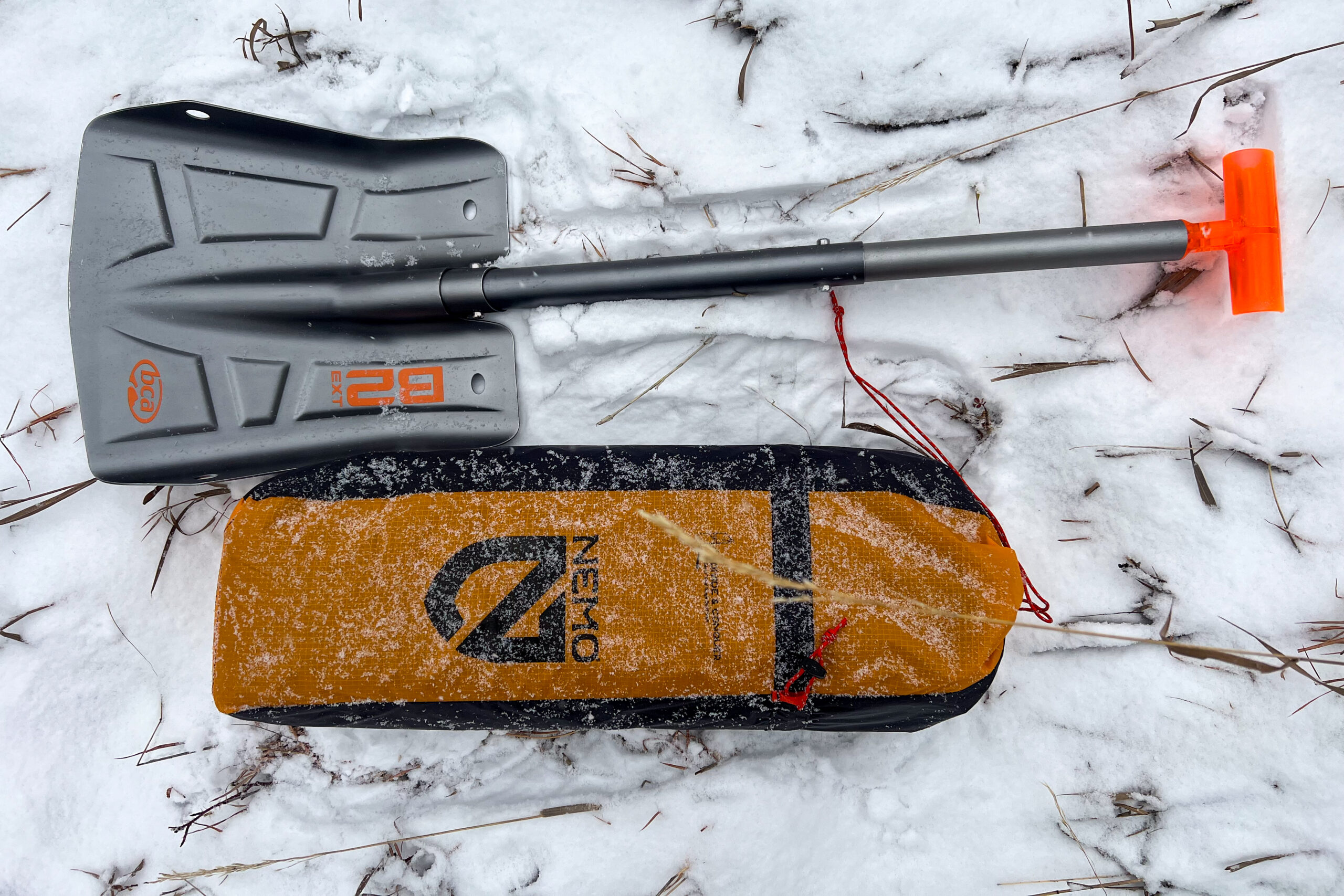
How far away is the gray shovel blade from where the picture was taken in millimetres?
1545

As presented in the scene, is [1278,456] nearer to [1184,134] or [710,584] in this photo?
[1184,134]

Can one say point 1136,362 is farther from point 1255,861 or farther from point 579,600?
point 579,600

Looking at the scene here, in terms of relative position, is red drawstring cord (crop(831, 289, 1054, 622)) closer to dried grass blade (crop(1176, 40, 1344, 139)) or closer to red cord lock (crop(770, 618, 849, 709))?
red cord lock (crop(770, 618, 849, 709))

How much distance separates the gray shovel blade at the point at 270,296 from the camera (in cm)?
154

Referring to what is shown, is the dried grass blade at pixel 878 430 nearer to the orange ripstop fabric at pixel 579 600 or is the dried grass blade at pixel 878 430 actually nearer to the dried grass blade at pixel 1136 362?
the orange ripstop fabric at pixel 579 600

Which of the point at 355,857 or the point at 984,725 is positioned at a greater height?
the point at 984,725

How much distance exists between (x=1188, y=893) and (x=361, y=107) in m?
2.53

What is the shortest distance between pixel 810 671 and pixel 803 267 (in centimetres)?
79

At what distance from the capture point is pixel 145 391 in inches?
60.8

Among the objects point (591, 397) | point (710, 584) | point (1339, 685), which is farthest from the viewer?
point (591, 397)

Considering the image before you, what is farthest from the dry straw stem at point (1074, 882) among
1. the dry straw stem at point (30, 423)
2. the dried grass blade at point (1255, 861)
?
the dry straw stem at point (30, 423)

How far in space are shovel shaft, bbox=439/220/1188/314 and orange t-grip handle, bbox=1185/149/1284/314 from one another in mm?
73

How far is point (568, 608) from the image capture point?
51.1 inches

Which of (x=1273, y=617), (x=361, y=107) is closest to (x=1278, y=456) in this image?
(x=1273, y=617)
